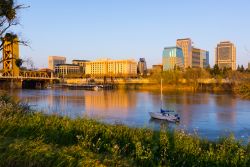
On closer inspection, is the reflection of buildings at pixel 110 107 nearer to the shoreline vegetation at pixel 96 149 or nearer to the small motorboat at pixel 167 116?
the small motorboat at pixel 167 116

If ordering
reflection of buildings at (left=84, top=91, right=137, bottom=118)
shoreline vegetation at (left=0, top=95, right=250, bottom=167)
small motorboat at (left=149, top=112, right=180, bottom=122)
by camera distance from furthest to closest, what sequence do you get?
reflection of buildings at (left=84, top=91, right=137, bottom=118) → small motorboat at (left=149, top=112, right=180, bottom=122) → shoreline vegetation at (left=0, top=95, right=250, bottom=167)

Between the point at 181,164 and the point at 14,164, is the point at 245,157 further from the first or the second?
the point at 14,164

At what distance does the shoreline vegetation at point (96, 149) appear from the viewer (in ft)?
19.4

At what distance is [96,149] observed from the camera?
731 cm

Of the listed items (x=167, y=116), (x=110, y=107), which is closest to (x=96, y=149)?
(x=167, y=116)

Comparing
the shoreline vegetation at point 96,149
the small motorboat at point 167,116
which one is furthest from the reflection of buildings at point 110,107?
the shoreline vegetation at point 96,149

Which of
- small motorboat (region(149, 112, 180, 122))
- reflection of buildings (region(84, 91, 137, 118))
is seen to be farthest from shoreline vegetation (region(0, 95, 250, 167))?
small motorboat (region(149, 112, 180, 122))

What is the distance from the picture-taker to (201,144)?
9.20 m

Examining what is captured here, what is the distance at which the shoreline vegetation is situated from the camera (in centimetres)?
593

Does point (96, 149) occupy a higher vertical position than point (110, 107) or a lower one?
higher

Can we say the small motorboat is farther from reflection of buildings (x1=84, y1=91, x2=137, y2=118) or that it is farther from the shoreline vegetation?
the shoreline vegetation

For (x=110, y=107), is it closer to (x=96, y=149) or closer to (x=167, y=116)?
(x=167, y=116)

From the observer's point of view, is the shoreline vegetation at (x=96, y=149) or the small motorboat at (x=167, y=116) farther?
the small motorboat at (x=167, y=116)

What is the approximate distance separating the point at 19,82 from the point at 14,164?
146 metres
